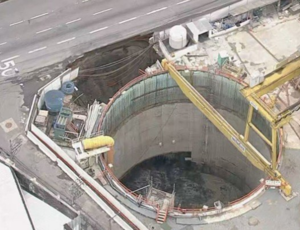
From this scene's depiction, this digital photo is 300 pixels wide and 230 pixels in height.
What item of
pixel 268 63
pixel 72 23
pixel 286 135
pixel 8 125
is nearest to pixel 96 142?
pixel 8 125

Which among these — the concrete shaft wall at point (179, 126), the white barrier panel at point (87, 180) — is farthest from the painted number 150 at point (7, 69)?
the concrete shaft wall at point (179, 126)

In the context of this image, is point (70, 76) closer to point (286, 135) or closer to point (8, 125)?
point (8, 125)

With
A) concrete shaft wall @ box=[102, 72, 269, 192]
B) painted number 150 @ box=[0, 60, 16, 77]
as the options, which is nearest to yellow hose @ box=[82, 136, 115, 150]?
concrete shaft wall @ box=[102, 72, 269, 192]

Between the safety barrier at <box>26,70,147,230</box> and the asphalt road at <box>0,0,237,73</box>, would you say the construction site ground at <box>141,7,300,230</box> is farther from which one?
the asphalt road at <box>0,0,237,73</box>

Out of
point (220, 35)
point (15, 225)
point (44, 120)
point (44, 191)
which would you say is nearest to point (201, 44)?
point (220, 35)

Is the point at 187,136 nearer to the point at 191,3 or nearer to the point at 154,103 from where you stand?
the point at 154,103

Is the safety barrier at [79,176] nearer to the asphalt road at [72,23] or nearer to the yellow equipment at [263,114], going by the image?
the asphalt road at [72,23]
